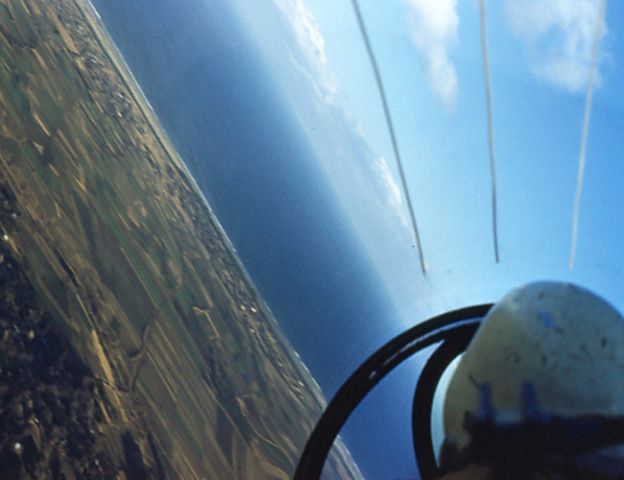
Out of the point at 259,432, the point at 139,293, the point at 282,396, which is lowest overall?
the point at 282,396

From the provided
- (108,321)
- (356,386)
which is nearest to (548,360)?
(356,386)

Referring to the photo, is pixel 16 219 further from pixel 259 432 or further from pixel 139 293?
pixel 259 432

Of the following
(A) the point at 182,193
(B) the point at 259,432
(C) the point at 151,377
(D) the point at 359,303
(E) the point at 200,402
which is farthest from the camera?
(A) the point at 182,193

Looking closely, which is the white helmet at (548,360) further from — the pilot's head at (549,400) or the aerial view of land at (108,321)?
the aerial view of land at (108,321)

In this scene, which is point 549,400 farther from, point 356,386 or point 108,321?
point 108,321

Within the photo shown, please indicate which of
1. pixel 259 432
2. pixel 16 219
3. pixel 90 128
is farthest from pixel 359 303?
pixel 90 128

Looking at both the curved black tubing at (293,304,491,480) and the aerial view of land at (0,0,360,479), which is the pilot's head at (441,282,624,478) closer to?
the curved black tubing at (293,304,491,480)

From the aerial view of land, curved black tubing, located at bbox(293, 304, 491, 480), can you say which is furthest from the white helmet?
the aerial view of land

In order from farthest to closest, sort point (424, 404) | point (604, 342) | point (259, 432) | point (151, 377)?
point (259, 432) → point (151, 377) → point (424, 404) → point (604, 342)
